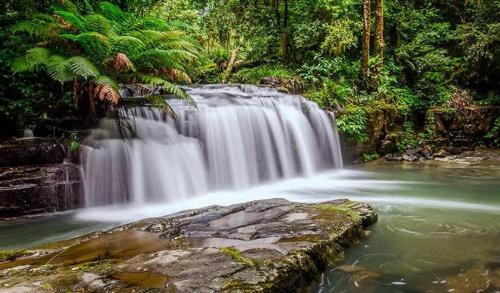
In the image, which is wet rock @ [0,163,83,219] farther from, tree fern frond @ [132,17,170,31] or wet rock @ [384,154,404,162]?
wet rock @ [384,154,404,162]

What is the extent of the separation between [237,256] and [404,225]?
9.04 ft

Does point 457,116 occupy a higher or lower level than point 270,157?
higher

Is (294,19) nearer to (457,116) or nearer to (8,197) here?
(457,116)

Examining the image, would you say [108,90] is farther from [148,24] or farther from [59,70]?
[148,24]

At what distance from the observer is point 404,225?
4.62 meters

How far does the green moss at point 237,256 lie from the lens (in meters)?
2.67

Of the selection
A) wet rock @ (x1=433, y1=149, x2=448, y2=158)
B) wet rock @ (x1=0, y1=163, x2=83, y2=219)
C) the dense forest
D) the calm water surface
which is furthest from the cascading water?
wet rock @ (x1=433, y1=149, x2=448, y2=158)

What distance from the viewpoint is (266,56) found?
15164 mm

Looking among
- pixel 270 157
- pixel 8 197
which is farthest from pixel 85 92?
pixel 270 157

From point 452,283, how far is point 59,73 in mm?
5628

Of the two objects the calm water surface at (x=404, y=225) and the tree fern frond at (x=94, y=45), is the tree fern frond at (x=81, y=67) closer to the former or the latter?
the tree fern frond at (x=94, y=45)

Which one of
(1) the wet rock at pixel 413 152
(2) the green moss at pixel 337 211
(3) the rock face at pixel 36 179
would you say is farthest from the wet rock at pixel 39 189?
(1) the wet rock at pixel 413 152

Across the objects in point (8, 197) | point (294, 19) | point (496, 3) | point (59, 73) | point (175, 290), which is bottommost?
point (175, 290)

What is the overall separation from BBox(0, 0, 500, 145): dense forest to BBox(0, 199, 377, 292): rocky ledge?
9.50 ft
